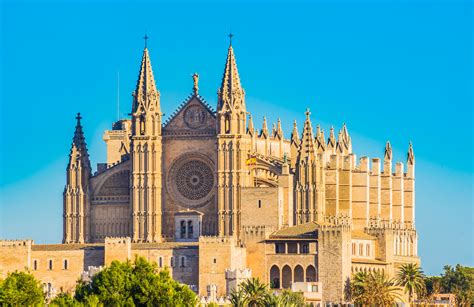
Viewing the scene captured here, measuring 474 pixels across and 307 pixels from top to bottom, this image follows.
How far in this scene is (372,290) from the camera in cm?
13500

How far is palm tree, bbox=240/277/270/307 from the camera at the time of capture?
125938 millimetres

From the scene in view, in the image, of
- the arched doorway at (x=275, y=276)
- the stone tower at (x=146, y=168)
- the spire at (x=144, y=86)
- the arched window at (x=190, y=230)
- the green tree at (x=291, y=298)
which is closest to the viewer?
the green tree at (x=291, y=298)

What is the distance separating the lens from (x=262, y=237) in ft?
463

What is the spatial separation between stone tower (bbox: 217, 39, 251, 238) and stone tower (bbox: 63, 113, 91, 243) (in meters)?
10.4

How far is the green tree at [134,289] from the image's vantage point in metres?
113

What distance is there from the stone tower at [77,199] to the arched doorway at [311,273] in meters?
19.4

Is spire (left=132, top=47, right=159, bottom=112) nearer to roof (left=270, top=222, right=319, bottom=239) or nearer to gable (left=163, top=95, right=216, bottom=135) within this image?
gable (left=163, top=95, right=216, bottom=135)

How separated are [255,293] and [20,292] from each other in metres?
20.9

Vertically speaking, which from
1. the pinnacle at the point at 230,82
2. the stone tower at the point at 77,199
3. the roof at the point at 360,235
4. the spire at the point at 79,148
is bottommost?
the roof at the point at 360,235

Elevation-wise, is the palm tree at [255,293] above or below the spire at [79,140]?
below

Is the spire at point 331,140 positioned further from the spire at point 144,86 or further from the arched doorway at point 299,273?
the arched doorway at point 299,273

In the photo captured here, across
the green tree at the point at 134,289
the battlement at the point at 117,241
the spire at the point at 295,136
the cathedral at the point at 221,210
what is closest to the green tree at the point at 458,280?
the cathedral at the point at 221,210

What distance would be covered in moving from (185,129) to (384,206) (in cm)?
1798

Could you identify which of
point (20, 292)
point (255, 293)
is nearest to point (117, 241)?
point (255, 293)
